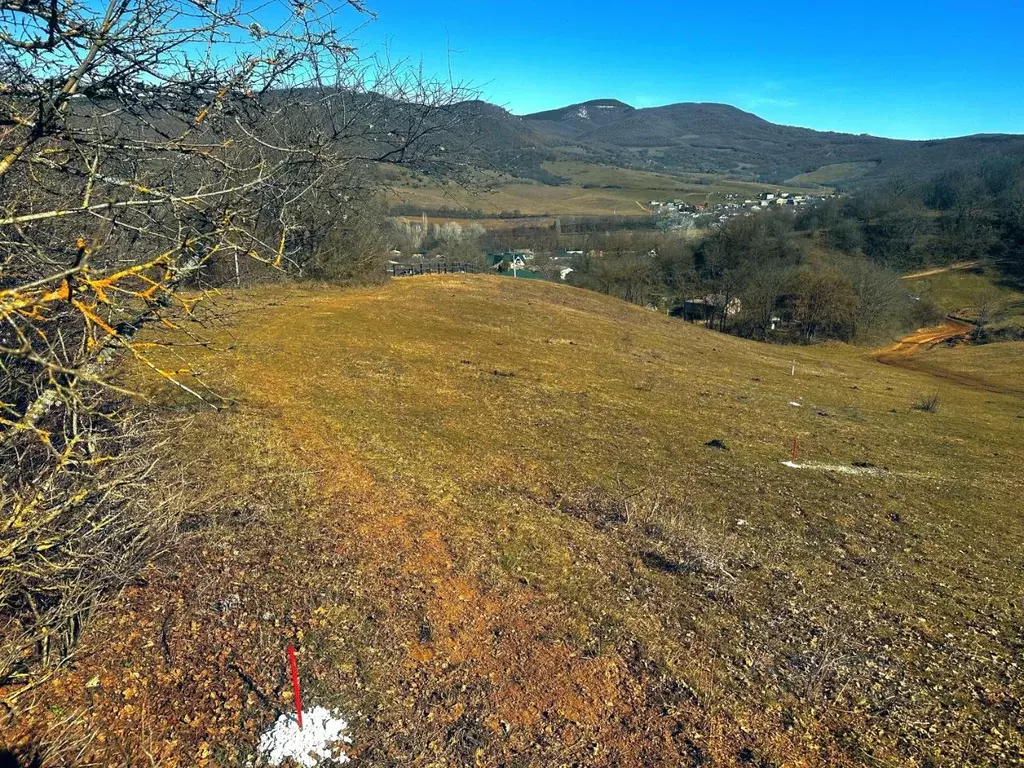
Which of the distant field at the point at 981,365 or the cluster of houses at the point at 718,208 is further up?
the cluster of houses at the point at 718,208

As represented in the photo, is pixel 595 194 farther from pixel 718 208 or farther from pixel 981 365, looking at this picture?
pixel 981 365

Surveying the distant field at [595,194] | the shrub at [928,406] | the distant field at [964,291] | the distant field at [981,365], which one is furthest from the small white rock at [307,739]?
the distant field at [595,194]

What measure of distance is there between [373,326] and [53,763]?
17.0m

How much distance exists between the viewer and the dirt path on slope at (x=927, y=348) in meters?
33.3

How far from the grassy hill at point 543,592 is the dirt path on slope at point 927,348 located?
2386cm

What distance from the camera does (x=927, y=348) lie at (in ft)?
164

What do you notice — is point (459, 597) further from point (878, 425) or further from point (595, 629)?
point (878, 425)

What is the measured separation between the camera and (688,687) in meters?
5.18

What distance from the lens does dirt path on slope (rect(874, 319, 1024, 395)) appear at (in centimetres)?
3331

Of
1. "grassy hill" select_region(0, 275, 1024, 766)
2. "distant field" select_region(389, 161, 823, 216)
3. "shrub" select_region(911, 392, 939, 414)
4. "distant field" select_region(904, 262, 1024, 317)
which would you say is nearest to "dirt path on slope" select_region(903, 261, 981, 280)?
"distant field" select_region(904, 262, 1024, 317)

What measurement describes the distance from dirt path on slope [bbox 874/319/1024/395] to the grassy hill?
78.3ft

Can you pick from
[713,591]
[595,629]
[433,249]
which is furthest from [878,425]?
[433,249]

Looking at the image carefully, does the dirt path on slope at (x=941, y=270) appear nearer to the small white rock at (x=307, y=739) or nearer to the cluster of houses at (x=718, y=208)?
the cluster of houses at (x=718, y=208)

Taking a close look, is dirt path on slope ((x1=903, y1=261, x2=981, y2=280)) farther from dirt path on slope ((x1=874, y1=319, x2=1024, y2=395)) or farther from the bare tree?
the bare tree
